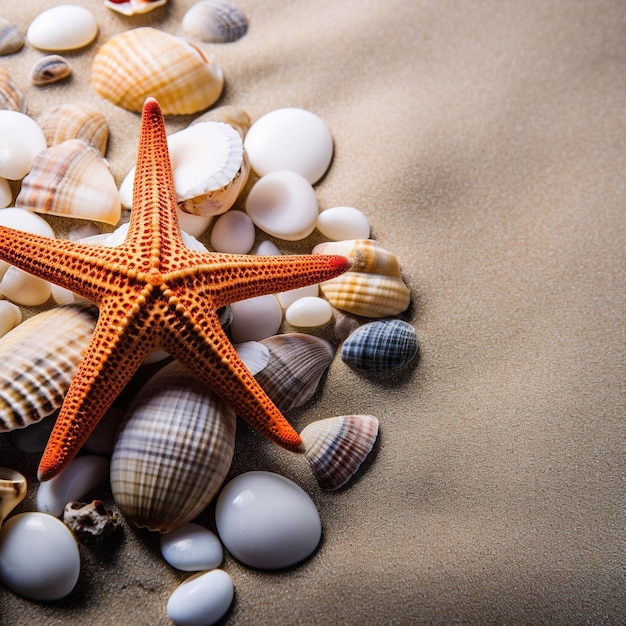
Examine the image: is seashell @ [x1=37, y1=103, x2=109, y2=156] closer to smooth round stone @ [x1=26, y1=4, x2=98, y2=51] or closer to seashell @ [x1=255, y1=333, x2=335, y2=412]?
smooth round stone @ [x1=26, y1=4, x2=98, y2=51]

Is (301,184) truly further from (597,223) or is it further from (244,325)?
(597,223)

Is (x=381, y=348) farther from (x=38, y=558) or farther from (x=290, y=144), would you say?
(x=38, y=558)

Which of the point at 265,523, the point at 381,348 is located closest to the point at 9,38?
the point at 381,348

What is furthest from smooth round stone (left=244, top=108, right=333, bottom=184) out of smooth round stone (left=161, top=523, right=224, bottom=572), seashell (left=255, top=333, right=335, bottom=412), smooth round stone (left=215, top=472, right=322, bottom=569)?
smooth round stone (left=161, top=523, right=224, bottom=572)

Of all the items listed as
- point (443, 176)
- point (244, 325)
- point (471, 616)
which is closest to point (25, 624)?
point (244, 325)

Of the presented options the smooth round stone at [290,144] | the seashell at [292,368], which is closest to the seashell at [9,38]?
the smooth round stone at [290,144]

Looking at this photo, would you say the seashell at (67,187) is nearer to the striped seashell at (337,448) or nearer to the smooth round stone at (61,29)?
the smooth round stone at (61,29)
